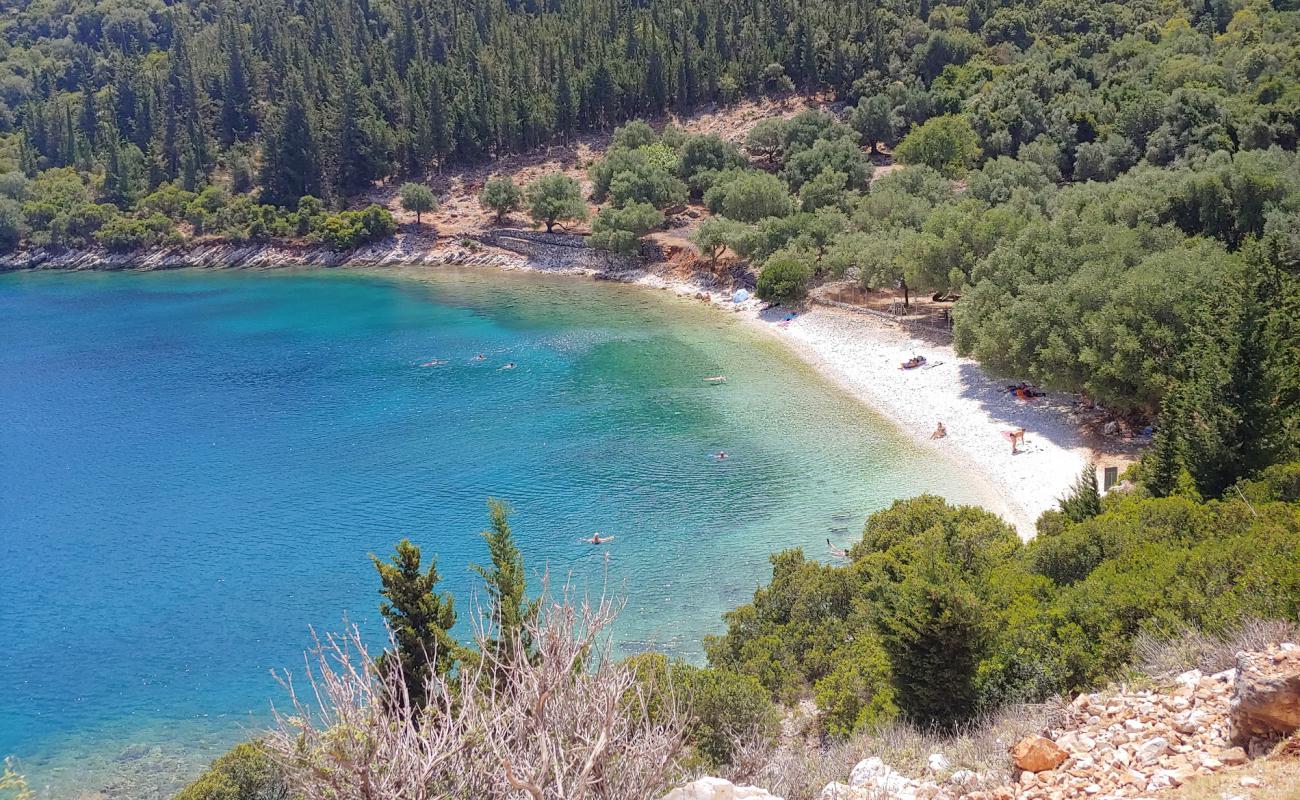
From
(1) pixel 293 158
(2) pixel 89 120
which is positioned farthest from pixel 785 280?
(2) pixel 89 120

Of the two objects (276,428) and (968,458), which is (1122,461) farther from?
(276,428)

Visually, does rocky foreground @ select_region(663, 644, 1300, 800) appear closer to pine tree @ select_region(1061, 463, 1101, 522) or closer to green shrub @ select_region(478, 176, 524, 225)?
pine tree @ select_region(1061, 463, 1101, 522)

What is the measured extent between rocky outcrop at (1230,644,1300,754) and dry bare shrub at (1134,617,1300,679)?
7.50 feet

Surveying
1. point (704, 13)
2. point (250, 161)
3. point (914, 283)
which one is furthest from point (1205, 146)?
point (250, 161)

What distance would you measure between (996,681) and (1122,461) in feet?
83.5

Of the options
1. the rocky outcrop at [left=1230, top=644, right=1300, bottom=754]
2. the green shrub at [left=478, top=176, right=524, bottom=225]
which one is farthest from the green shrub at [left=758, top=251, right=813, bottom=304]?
the rocky outcrop at [left=1230, top=644, right=1300, bottom=754]

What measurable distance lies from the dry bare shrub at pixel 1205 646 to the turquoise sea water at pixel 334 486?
11.0 metres

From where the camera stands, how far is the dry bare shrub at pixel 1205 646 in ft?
46.6

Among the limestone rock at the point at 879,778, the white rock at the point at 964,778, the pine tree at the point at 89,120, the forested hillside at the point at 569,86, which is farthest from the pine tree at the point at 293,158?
the white rock at the point at 964,778

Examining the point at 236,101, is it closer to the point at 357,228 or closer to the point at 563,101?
the point at 357,228

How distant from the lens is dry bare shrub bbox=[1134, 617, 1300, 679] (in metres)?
14.2

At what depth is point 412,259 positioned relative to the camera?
340 ft

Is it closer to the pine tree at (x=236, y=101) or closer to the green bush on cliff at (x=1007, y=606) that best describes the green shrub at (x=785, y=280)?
the green bush on cliff at (x=1007, y=606)

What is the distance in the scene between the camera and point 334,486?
4494 cm
